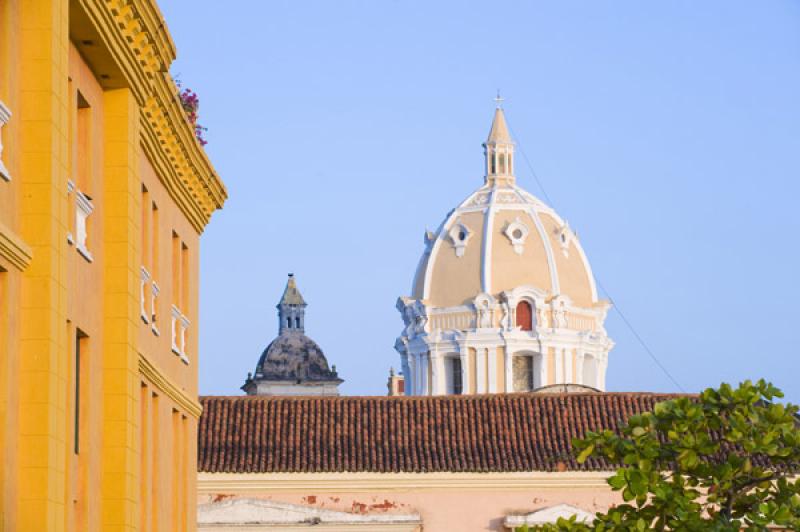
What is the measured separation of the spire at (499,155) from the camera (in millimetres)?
88375

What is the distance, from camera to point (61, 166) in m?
13.2

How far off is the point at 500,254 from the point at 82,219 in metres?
68.5

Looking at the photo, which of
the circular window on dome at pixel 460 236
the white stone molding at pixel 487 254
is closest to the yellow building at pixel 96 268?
the white stone molding at pixel 487 254

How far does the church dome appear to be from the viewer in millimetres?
83812

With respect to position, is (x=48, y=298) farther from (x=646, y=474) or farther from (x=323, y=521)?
(x=323, y=521)

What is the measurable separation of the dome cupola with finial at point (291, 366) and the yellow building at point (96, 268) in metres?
62.3

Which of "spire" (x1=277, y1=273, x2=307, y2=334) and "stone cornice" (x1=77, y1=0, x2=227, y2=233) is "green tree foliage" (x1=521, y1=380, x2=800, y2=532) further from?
"spire" (x1=277, y1=273, x2=307, y2=334)

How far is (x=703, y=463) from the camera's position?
18531mm

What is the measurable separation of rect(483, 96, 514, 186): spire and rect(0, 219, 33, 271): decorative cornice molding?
75.5 m

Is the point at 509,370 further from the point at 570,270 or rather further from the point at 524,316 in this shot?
the point at 570,270

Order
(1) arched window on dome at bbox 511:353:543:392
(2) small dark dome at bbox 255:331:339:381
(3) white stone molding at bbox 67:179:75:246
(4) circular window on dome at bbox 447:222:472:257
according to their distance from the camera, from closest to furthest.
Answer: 1. (3) white stone molding at bbox 67:179:75:246
2. (4) circular window on dome at bbox 447:222:472:257
3. (1) arched window on dome at bbox 511:353:543:392
4. (2) small dark dome at bbox 255:331:339:381

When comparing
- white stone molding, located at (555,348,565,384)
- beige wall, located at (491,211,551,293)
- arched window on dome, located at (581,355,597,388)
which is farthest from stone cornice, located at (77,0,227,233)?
arched window on dome, located at (581,355,597,388)

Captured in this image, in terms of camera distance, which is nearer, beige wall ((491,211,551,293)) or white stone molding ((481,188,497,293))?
white stone molding ((481,188,497,293))

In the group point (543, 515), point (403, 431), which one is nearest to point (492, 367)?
point (403, 431)
